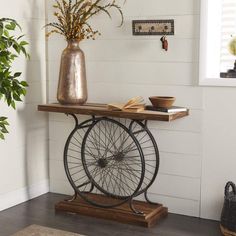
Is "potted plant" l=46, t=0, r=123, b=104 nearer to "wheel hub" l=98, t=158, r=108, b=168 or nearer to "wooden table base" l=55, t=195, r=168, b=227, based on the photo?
"wheel hub" l=98, t=158, r=108, b=168

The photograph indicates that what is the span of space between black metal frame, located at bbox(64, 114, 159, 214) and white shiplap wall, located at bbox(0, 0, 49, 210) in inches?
11.5

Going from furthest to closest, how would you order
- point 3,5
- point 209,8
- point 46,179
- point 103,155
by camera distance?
Result: point 46,179
point 103,155
point 3,5
point 209,8

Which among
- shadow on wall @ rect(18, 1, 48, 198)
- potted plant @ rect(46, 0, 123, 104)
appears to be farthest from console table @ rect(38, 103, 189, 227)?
shadow on wall @ rect(18, 1, 48, 198)

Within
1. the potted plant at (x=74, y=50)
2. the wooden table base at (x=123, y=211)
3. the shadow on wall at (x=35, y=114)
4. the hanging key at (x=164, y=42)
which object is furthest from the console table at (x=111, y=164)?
the hanging key at (x=164, y=42)

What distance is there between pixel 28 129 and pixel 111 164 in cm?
71

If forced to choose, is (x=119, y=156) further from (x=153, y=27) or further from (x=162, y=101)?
(x=153, y=27)

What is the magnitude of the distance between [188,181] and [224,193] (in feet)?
0.93

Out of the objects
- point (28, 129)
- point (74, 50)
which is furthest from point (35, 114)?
point (74, 50)

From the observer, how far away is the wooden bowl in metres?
3.05

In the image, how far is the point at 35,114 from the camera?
3.69 m

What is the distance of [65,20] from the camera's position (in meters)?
3.38

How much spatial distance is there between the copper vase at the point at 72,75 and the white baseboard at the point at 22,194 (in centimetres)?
79

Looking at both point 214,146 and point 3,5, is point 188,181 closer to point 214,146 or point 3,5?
point 214,146

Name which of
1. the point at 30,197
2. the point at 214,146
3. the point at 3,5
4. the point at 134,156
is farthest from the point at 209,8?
the point at 30,197
